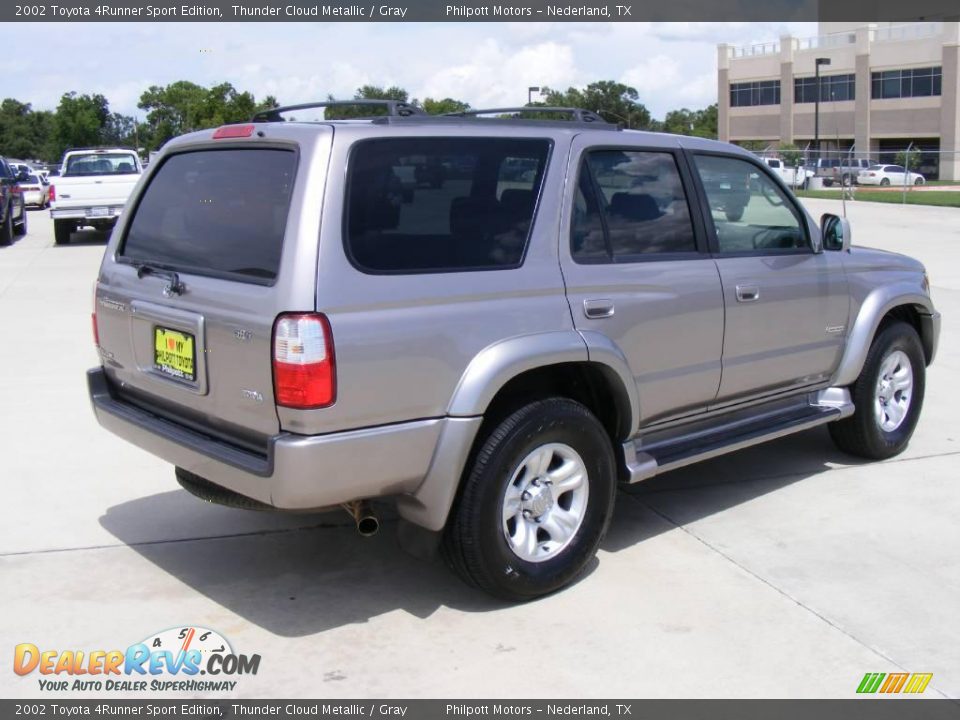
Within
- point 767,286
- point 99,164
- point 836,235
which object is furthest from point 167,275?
point 99,164

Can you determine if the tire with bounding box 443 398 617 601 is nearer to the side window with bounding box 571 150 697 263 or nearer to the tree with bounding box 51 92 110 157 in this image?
the side window with bounding box 571 150 697 263

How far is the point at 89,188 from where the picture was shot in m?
19.6

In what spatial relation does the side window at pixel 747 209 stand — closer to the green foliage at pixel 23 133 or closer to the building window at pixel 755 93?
the building window at pixel 755 93

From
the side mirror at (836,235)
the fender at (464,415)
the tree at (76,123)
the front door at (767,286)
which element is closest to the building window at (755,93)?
the tree at (76,123)

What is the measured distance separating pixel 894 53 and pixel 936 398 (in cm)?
6832

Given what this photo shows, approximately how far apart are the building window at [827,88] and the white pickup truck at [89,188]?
61963 mm

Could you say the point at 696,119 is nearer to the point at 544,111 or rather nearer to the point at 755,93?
the point at 755,93

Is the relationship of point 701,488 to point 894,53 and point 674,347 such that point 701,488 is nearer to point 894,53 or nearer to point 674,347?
point 674,347

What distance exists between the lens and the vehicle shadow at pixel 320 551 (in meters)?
4.42

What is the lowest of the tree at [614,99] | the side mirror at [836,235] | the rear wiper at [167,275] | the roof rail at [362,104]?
the rear wiper at [167,275]

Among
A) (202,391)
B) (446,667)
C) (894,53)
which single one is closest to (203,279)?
(202,391)

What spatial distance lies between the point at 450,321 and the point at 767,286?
6.98ft
